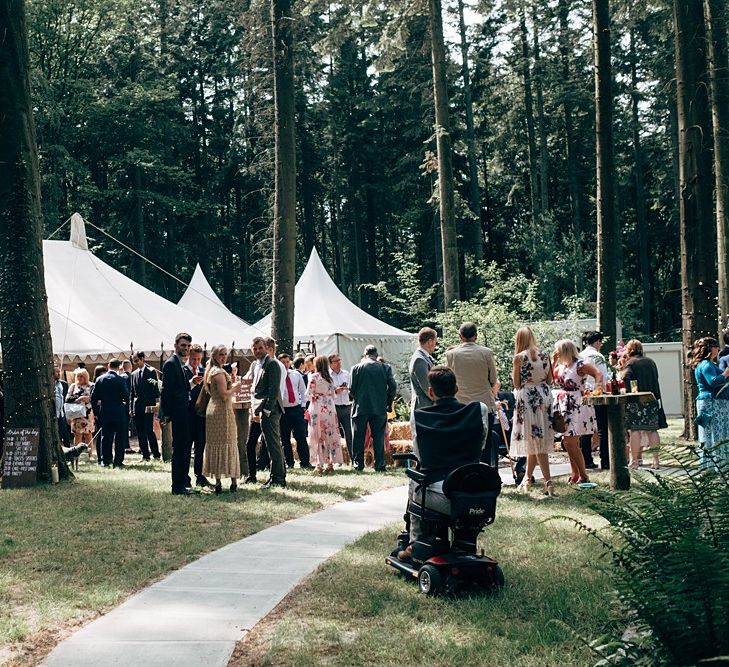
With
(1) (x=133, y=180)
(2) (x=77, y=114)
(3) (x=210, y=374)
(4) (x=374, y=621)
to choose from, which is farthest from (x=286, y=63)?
(1) (x=133, y=180)

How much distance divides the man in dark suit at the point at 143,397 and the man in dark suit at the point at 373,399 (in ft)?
14.1

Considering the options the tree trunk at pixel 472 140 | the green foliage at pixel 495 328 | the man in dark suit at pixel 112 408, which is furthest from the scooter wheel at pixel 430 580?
the tree trunk at pixel 472 140

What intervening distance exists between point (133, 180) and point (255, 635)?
40.4m

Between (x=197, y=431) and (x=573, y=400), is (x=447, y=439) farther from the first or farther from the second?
(x=197, y=431)

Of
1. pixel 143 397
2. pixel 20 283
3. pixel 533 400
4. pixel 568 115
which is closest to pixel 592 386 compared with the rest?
pixel 533 400

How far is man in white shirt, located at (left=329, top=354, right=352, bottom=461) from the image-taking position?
48.7ft

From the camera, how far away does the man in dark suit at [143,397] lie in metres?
15.8

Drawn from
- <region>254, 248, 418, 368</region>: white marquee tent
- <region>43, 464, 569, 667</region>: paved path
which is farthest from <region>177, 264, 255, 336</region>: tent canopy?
<region>43, 464, 569, 667</region>: paved path

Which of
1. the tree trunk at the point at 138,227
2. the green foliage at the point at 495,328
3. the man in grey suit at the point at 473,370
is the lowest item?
the man in grey suit at the point at 473,370

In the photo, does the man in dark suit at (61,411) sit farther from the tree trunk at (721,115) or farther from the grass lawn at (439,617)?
the tree trunk at (721,115)

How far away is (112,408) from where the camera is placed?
15.2 meters

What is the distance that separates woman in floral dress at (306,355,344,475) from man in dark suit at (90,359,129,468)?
3568 mm

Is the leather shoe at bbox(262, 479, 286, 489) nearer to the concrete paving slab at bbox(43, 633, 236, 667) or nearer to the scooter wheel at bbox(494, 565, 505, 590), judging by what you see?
the scooter wheel at bbox(494, 565, 505, 590)

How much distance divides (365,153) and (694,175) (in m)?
31.2
